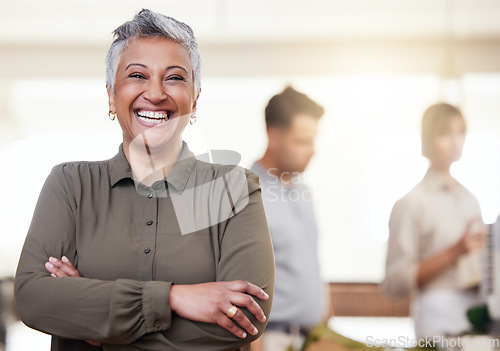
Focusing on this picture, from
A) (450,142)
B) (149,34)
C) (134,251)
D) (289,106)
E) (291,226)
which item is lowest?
(291,226)

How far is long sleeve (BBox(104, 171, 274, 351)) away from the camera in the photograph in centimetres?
120

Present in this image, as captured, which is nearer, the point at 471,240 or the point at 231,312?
the point at 231,312

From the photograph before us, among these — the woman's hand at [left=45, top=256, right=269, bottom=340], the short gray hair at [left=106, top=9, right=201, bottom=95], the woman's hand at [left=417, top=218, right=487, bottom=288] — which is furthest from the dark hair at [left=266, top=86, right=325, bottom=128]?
the woman's hand at [left=45, top=256, right=269, bottom=340]

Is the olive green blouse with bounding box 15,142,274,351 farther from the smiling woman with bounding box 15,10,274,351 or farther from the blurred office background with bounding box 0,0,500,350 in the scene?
the blurred office background with bounding box 0,0,500,350

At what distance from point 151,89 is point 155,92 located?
13 mm

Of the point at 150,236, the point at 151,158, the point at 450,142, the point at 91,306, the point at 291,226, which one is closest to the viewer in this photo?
the point at 91,306

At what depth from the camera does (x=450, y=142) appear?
6.95 ft

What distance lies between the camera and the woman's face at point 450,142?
2.09 meters

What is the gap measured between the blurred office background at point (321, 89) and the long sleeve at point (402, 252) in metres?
0.03

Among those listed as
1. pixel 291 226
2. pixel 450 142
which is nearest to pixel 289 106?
pixel 291 226

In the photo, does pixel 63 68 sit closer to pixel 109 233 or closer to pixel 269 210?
pixel 269 210

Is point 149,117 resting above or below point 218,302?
above

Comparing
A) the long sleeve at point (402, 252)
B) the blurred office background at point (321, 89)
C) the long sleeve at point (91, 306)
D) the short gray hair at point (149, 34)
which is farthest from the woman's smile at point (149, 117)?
the long sleeve at point (402, 252)

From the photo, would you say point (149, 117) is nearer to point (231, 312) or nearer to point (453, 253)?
point (231, 312)
